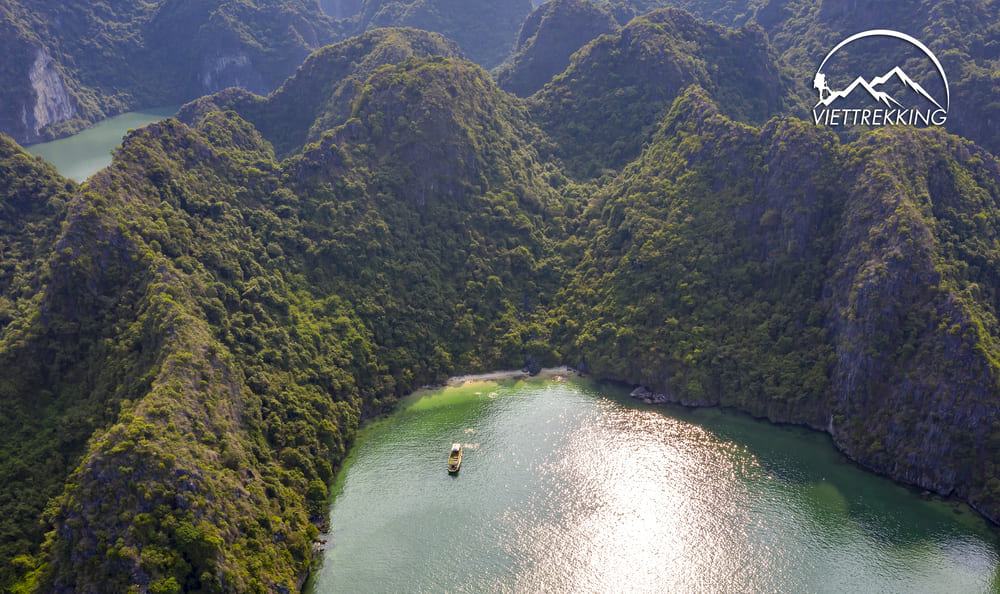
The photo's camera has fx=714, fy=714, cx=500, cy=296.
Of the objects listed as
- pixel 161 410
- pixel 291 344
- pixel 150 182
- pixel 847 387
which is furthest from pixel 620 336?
pixel 150 182

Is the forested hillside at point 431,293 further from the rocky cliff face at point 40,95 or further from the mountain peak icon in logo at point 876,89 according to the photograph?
the rocky cliff face at point 40,95

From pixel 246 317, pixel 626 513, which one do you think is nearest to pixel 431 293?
pixel 246 317

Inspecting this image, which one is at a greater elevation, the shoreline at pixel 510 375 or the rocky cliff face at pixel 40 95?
the rocky cliff face at pixel 40 95

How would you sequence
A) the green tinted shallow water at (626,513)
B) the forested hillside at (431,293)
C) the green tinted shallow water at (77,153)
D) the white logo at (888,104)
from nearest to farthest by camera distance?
the forested hillside at (431,293) < the green tinted shallow water at (626,513) < the white logo at (888,104) < the green tinted shallow water at (77,153)

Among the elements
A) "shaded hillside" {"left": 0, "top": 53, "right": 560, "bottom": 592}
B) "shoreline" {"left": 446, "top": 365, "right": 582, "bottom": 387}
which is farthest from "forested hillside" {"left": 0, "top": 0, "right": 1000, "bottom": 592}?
"shoreline" {"left": 446, "top": 365, "right": 582, "bottom": 387}

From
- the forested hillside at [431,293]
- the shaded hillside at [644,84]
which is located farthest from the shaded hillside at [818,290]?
the shaded hillside at [644,84]

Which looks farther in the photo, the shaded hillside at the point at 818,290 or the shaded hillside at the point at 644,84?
the shaded hillside at the point at 644,84

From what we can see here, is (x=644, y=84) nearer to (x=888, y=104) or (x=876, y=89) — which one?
(x=888, y=104)
